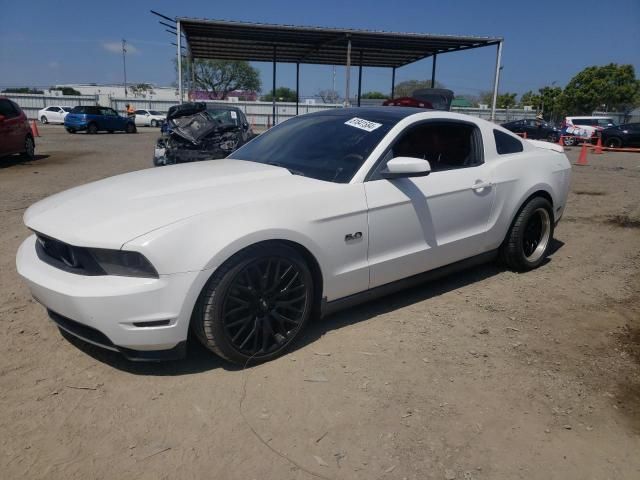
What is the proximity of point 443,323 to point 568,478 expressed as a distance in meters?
1.51

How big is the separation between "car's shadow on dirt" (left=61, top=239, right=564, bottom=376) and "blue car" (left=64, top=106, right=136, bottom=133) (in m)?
25.1

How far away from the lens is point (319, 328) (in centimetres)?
342

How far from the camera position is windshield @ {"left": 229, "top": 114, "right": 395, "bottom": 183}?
3.33 meters

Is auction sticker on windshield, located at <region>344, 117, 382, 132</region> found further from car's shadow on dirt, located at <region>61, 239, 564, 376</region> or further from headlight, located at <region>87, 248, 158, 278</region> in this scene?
headlight, located at <region>87, 248, 158, 278</region>

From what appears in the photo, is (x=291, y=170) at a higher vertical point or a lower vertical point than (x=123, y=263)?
higher

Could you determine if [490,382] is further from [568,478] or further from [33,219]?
[33,219]

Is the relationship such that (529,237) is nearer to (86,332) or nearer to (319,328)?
(319,328)

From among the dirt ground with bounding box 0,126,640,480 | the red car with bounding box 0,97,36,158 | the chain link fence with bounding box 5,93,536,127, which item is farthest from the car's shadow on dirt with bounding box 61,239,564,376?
the chain link fence with bounding box 5,93,536,127

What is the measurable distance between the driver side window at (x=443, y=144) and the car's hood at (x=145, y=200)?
3.20ft

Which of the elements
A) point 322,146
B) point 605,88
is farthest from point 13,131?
point 605,88

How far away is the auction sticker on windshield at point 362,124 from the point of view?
3.57m

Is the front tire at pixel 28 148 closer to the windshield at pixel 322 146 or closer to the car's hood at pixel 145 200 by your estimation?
the windshield at pixel 322 146

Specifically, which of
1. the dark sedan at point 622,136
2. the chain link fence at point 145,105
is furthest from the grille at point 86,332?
the chain link fence at point 145,105

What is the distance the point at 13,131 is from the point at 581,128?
82.4 feet
